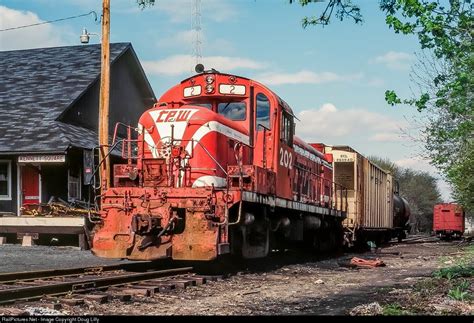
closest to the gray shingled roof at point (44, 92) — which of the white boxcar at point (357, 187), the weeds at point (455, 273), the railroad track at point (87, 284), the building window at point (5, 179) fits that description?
the building window at point (5, 179)

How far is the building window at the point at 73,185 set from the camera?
23219 millimetres

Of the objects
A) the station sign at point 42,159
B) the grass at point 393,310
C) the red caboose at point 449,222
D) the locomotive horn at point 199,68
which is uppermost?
the locomotive horn at point 199,68

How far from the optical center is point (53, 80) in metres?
26.9

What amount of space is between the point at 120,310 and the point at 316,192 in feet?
33.6

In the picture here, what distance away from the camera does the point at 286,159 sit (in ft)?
45.2

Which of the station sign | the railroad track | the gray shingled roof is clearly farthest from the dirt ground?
the gray shingled roof

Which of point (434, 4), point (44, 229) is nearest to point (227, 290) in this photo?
point (434, 4)

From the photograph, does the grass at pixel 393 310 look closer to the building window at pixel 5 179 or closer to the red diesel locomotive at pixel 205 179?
the red diesel locomotive at pixel 205 179

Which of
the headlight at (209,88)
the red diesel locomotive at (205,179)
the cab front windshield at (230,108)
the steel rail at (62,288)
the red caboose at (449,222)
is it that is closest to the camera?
the steel rail at (62,288)

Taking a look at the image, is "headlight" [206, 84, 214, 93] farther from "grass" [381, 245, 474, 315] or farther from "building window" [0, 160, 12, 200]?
"building window" [0, 160, 12, 200]

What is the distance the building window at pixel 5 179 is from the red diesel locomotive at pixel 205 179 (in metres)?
11.7

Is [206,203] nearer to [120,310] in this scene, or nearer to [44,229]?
[120,310]

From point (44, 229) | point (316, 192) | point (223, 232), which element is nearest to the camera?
Result: point (223, 232)

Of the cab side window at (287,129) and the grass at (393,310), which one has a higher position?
the cab side window at (287,129)
